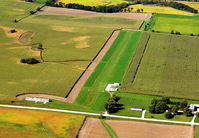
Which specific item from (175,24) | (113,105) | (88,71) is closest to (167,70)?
(88,71)

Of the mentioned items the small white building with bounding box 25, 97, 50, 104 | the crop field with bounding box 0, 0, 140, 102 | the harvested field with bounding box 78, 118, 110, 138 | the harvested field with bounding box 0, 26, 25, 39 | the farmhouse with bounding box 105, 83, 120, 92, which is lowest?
the harvested field with bounding box 78, 118, 110, 138

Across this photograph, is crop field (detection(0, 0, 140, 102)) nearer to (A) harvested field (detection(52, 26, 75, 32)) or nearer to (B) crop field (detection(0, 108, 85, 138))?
(A) harvested field (detection(52, 26, 75, 32))

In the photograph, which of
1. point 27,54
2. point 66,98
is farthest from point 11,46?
point 66,98

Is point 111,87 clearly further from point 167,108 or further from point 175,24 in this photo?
point 175,24

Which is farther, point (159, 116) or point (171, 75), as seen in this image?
point (171, 75)

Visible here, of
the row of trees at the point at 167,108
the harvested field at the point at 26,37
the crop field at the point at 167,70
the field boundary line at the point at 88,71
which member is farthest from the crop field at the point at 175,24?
Answer: the row of trees at the point at 167,108

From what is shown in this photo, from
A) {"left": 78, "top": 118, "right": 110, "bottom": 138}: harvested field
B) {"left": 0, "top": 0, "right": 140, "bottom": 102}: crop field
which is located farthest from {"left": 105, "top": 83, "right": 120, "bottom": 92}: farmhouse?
{"left": 78, "top": 118, "right": 110, "bottom": 138}: harvested field

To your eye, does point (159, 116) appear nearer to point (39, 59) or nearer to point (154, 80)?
point (154, 80)
